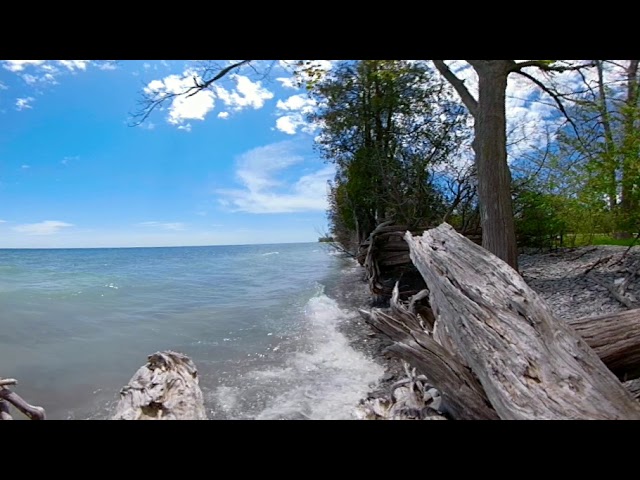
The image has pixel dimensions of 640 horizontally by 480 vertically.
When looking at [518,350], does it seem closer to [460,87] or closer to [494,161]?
[494,161]

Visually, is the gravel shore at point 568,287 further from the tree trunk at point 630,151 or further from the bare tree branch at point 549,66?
the bare tree branch at point 549,66

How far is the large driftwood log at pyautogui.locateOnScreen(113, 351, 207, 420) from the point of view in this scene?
57.0 inches

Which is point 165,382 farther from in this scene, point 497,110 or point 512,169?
point 512,169

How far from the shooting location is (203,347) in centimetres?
362

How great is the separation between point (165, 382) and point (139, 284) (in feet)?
25.4

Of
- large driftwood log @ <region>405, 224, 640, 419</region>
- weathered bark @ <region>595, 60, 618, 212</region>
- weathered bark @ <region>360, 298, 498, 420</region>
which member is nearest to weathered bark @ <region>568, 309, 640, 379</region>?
large driftwood log @ <region>405, 224, 640, 419</region>

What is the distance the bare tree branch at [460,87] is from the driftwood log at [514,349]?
2.64 meters

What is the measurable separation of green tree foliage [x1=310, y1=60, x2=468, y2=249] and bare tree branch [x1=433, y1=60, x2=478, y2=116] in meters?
1.13

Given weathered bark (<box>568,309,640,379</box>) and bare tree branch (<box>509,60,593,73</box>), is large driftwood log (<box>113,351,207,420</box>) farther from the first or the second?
bare tree branch (<box>509,60,593,73</box>)

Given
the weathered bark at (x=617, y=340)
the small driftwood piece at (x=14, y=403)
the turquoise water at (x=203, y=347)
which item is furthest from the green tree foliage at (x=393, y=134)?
the small driftwood piece at (x=14, y=403)

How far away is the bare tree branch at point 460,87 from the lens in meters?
3.63

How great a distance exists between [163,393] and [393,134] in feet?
16.2

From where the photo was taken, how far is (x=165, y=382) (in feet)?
5.37
